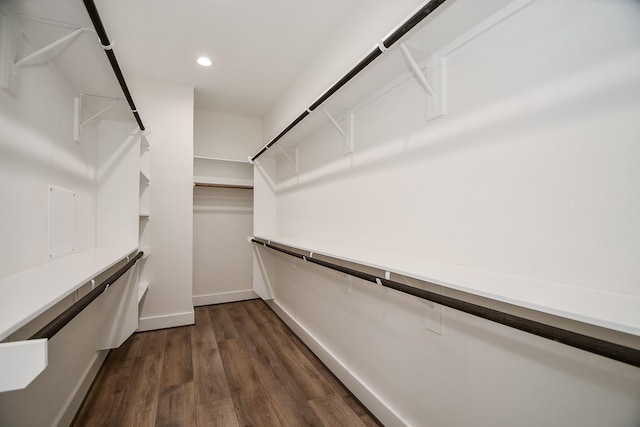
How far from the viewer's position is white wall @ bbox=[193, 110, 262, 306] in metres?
3.71

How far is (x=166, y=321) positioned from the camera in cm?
295

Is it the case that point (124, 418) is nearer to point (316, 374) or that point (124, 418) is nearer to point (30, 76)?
point (316, 374)

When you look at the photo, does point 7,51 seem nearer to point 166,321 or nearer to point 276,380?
point 276,380

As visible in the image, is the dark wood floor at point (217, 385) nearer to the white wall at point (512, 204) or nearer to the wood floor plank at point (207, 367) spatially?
the wood floor plank at point (207, 367)

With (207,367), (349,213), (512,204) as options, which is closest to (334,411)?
(207,367)

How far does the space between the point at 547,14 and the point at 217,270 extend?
3.91 m

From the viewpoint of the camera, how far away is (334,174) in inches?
84.5

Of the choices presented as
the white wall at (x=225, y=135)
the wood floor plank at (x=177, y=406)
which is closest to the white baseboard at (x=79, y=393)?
the wood floor plank at (x=177, y=406)

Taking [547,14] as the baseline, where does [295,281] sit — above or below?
below

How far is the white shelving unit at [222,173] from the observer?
11.8 ft


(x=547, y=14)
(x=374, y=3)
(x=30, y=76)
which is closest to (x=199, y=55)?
(x=30, y=76)

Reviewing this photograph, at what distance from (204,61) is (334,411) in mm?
3006

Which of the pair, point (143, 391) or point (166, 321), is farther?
point (166, 321)

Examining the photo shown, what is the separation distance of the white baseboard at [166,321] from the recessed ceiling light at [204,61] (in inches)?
102
